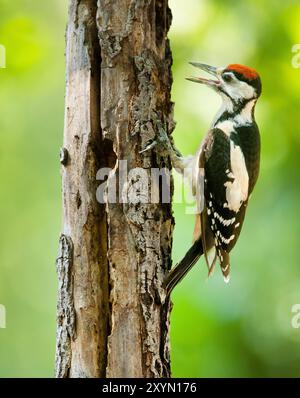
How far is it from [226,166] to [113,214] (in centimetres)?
55

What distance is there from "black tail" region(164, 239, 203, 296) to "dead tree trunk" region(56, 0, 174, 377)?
0.11 ft

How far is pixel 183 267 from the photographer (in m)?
2.41

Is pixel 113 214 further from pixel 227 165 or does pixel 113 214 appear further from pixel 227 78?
pixel 227 78

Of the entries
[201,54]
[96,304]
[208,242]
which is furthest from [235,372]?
[201,54]

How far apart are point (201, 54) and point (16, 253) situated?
4.88 ft

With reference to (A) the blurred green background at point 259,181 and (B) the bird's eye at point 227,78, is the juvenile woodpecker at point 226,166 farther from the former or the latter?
(A) the blurred green background at point 259,181

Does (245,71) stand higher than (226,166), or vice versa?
(245,71)

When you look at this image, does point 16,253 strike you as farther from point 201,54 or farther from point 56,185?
point 201,54

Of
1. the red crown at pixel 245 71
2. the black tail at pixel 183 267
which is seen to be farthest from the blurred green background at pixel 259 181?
the red crown at pixel 245 71

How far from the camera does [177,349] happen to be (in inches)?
120

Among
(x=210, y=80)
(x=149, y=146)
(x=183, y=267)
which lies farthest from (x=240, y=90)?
(x=183, y=267)

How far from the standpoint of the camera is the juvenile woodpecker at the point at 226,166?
8.38 feet

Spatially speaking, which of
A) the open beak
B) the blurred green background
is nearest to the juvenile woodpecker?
the open beak

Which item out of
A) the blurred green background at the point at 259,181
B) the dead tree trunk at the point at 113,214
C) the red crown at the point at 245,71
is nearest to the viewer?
the dead tree trunk at the point at 113,214
